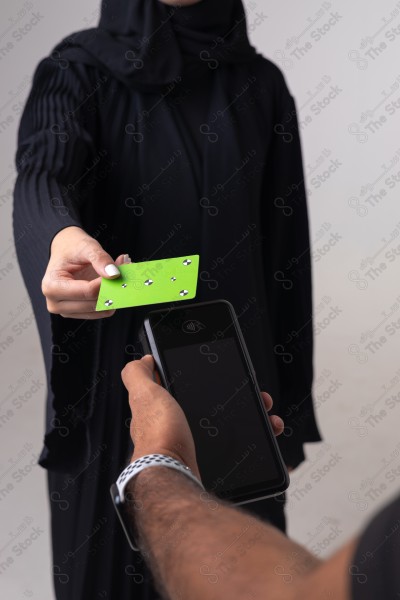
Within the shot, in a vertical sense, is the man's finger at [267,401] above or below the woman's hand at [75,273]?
above

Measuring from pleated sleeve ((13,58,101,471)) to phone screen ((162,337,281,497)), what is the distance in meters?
0.27

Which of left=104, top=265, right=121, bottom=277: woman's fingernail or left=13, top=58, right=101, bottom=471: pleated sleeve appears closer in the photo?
left=104, top=265, right=121, bottom=277: woman's fingernail

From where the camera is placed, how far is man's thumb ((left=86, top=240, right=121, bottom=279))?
89 centimetres

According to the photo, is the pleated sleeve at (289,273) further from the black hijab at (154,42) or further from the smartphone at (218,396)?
the smartphone at (218,396)

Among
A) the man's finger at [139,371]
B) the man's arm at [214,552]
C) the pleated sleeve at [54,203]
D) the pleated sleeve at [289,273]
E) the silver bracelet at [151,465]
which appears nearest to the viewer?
the man's arm at [214,552]

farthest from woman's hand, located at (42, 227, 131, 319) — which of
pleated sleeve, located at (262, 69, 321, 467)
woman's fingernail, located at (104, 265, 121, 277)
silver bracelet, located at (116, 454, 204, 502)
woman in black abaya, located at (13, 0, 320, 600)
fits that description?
pleated sleeve, located at (262, 69, 321, 467)

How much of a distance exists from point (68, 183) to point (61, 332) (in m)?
0.21

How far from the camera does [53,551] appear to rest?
130 centimetres

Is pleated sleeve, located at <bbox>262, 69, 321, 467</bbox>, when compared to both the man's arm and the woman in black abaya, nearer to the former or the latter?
the woman in black abaya

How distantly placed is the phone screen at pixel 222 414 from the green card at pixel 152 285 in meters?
0.07

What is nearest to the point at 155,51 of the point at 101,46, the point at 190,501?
the point at 101,46

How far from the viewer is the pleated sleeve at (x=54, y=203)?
109 centimetres

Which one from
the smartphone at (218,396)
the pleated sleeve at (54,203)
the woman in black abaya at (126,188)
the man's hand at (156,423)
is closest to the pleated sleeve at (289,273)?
the woman in black abaya at (126,188)

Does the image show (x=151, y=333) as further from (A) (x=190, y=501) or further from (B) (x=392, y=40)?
(B) (x=392, y=40)
